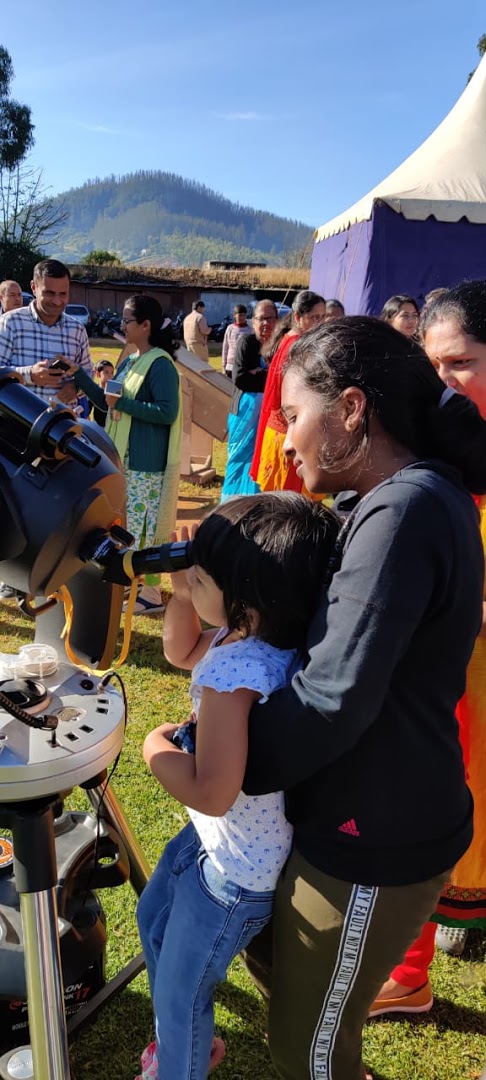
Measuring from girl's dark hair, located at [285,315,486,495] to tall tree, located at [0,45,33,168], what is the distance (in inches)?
1649

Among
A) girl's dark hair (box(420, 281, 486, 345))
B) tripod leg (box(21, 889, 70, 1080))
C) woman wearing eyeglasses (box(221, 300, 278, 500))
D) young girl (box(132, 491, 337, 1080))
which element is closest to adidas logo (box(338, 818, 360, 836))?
young girl (box(132, 491, 337, 1080))

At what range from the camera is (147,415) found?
372 centimetres

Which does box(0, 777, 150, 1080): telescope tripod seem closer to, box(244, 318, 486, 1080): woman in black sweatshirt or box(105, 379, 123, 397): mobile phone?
box(244, 318, 486, 1080): woman in black sweatshirt

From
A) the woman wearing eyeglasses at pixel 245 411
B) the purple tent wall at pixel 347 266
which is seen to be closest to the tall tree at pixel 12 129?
the purple tent wall at pixel 347 266

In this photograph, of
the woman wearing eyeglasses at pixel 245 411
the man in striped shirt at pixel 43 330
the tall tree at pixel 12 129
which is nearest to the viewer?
the man in striped shirt at pixel 43 330

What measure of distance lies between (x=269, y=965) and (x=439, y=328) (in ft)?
4.36

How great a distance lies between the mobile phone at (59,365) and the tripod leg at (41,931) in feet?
8.60

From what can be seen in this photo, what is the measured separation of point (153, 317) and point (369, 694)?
3.23 meters

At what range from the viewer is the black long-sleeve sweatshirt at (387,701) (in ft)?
2.92

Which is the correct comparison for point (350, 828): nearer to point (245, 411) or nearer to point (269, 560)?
point (269, 560)

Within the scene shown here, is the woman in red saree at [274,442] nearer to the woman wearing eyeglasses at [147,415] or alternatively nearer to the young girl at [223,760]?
the woman wearing eyeglasses at [147,415]

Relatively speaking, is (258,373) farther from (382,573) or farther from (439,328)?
(382,573)

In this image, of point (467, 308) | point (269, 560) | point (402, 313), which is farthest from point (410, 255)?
point (269, 560)

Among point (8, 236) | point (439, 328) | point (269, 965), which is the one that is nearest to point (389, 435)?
point (439, 328)
